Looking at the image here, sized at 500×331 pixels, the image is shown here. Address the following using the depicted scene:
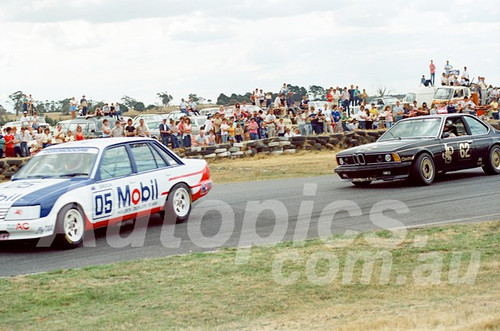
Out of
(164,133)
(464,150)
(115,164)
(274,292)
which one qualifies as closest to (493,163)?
(464,150)

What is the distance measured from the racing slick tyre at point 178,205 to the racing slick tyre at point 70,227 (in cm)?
169

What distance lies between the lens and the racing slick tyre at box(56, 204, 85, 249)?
391 inches

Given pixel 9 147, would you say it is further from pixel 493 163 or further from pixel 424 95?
pixel 424 95

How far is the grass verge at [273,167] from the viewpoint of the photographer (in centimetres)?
1962

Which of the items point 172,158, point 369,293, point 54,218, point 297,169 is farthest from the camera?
point 297,169

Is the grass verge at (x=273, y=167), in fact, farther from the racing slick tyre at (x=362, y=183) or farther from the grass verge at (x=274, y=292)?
the grass verge at (x=274, y=292)

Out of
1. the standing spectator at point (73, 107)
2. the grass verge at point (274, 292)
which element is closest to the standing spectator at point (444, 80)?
the standing spectator at point (73, 107)

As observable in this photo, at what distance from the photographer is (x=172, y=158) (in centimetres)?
1207

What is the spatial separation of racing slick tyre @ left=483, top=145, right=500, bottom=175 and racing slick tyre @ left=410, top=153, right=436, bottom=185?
1706mm

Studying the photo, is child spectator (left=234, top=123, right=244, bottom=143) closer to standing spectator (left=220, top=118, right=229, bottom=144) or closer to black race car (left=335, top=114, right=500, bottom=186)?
standing spectator (left=220, top=118, right=229, bottom=144)

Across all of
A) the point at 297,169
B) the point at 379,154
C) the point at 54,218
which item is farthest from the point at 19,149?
the point at 54,218

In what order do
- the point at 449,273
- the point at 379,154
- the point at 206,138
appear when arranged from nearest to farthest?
1. the point at 449,273
2. the point at 379,154
3. the point at 206,138

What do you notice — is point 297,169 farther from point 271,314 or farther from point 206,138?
point 271,314

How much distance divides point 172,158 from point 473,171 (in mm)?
8092
